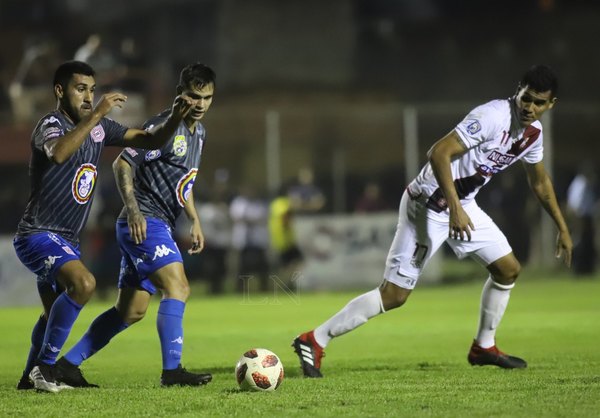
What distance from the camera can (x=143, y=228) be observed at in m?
7.99

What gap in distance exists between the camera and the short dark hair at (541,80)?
851 centimetres

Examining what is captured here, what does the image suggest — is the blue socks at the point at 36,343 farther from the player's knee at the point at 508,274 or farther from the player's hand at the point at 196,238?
the player's knee at the point at 508,274

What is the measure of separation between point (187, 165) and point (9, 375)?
97.1 inches

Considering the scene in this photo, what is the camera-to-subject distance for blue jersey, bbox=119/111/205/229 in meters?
8.33

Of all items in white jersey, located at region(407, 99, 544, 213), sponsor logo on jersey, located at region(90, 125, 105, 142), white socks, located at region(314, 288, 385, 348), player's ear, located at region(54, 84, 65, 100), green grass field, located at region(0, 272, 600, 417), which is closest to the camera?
green grass field, located at region(0, 272, 600, 417)

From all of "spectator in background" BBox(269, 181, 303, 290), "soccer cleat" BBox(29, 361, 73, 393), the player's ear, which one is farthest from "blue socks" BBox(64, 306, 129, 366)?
"spectator in background" BBox(269, 181, 303, 290)

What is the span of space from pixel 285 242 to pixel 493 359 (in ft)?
35.6

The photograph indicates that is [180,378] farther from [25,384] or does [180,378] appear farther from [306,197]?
[306,197]

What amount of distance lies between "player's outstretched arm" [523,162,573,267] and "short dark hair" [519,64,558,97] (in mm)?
903

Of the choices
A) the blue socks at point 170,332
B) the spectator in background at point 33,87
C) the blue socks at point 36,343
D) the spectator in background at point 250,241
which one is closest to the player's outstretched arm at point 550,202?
the blue socks at point 170,332

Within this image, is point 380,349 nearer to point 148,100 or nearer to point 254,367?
point 254,367

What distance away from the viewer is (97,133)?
8086 mm

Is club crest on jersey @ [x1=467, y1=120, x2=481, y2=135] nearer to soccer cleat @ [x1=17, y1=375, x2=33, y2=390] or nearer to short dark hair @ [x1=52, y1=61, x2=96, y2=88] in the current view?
short dark hair @ [x1=52, y1=61, x2=96, y2=88]

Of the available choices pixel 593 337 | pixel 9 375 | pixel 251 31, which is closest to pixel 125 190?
pixel 9 375
